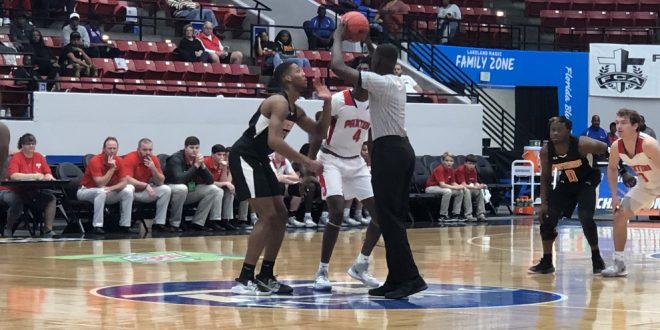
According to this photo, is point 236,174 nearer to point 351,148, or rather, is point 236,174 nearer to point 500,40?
point 351,148

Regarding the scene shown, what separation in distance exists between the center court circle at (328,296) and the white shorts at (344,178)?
78cm

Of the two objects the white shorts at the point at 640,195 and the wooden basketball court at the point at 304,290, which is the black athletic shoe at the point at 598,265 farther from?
the white shorts at the point at 640,195

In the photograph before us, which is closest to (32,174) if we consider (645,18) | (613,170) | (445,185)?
(445,185)

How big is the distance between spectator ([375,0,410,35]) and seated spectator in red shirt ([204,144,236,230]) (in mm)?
9338

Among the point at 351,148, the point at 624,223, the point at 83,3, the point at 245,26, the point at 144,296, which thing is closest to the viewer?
the point at 144,296

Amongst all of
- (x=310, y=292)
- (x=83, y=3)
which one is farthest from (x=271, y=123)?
(x=83, y=3)

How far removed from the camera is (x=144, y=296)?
9781 millimetres

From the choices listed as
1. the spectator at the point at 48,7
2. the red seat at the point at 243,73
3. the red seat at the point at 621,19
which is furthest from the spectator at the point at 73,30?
the red seat at the point at 621,19

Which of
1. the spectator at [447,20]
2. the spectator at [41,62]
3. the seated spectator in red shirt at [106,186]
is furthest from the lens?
the spectator at [447,20]

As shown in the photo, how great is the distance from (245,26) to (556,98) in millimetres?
8518

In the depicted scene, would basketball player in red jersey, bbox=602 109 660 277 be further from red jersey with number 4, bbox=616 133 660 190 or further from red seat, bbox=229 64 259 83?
red seat, bbox=229 64 259 83

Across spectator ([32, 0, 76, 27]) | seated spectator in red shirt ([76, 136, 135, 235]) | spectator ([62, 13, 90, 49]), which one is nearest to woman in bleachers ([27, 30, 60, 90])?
spectator ([62, 13, 90, 49])

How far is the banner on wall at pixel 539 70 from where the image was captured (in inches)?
1164

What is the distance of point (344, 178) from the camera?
35.3 feet
